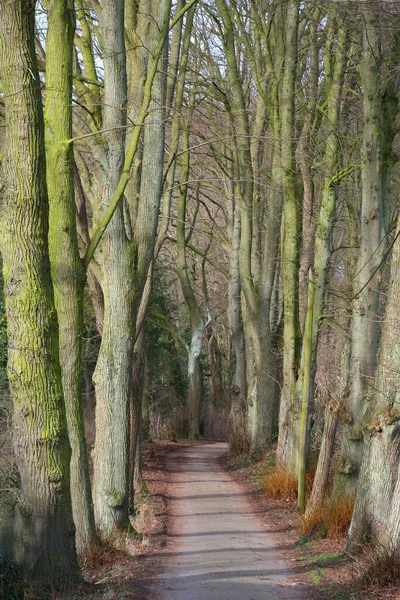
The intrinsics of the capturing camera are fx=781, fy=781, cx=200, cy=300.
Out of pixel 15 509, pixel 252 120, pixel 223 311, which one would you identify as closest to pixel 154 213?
pixel 15 509

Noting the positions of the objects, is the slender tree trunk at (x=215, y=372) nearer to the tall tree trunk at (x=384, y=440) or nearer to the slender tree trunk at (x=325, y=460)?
the slender tree trunk at (x=325, y=460)

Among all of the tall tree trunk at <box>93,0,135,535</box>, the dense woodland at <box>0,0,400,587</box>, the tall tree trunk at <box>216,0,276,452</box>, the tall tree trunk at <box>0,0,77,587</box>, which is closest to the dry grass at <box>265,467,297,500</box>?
the dense woodland at <box>0,0,400,587</box>

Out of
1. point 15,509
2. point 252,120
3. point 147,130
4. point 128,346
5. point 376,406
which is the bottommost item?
A: point 15,509

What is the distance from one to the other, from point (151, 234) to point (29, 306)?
4737 mm

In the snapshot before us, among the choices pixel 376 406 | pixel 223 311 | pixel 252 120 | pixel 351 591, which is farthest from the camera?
pixel 223 311

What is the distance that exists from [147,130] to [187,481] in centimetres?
976

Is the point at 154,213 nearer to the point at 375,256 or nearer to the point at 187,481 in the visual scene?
the point at 375,256

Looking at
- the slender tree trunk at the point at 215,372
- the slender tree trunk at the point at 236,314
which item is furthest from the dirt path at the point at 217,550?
the slender tree trunk at the point at 215,372

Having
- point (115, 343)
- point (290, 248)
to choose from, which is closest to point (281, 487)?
point (290, 248)

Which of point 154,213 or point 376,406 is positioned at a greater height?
point 154,213

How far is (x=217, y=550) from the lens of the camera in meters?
11.6

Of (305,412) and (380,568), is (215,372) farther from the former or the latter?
(380,568)

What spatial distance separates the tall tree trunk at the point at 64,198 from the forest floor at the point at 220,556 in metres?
2.26

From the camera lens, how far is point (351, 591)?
855cm
